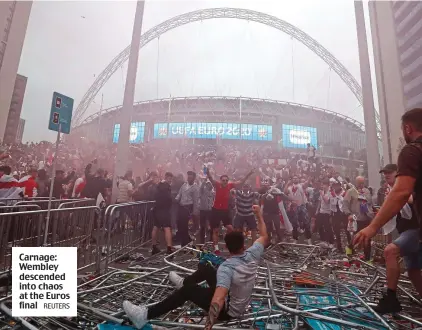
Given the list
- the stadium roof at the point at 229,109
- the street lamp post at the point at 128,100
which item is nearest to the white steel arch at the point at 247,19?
the stadium roof at the point at 229,109

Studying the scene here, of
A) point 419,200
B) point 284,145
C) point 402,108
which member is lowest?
point 419,200

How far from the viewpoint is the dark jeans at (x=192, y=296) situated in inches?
101

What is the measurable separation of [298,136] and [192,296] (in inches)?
1688

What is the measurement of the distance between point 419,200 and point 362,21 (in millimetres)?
16529

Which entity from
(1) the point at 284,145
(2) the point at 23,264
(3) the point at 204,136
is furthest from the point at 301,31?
(2) the point at 23,264

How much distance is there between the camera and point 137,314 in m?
2.48

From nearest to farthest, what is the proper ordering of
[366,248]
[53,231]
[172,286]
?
[366,248] → [172,286] → [53,231]

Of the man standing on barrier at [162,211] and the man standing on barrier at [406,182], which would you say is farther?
the man standing on barrier at [162,211]

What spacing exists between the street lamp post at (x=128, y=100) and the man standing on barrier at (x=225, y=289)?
848 centimetres

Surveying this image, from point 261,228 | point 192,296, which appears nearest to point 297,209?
point 261,228

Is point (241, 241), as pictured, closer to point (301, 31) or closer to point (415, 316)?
point (415, 316)

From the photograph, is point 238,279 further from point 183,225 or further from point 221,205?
point 183,225

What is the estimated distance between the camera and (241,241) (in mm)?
Answer: 2594

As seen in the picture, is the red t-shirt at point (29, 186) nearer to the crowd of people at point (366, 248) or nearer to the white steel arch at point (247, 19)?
the crowd of people at point (366, 248)
